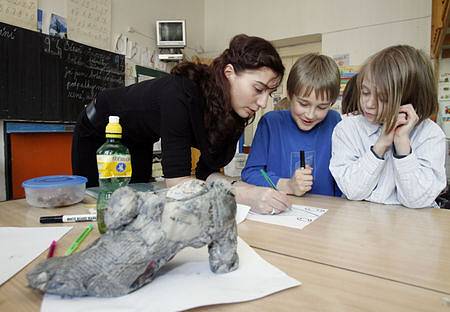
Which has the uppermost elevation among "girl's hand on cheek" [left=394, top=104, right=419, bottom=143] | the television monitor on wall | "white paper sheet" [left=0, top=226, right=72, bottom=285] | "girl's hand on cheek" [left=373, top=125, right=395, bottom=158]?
the television monitor on wall

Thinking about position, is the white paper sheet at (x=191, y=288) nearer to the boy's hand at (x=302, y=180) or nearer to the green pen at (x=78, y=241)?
the green pen at (x=78, y=241)

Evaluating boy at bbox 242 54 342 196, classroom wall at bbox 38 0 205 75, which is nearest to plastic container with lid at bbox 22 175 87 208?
boy at bbox 242 54 342 196

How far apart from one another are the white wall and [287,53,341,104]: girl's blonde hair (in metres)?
1.87

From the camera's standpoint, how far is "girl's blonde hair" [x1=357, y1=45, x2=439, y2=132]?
893 mm

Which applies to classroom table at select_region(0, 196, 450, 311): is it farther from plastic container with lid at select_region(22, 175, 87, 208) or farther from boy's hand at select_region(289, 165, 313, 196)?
boy's hand at select_region(289, 165, 313, 196)

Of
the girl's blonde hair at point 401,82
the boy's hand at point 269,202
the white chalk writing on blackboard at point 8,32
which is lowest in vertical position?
the boy's hand at point 269,202

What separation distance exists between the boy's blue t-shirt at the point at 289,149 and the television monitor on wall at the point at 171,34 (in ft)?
6.97

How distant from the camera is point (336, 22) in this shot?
292 centimetres

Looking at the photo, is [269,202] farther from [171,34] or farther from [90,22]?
[171,34]

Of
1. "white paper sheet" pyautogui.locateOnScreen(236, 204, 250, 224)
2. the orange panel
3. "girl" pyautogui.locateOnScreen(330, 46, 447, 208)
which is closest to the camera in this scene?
"white paper sheet" pyautogui.locateOnScreen(236, 204, 250, 224)

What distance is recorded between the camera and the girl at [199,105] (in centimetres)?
89

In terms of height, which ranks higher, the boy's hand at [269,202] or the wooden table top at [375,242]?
the boy's hand at [269,202]

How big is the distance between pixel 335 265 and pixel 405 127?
58 cm

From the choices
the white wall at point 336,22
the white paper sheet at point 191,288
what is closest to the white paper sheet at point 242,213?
the white paper sheet at point 191,288
